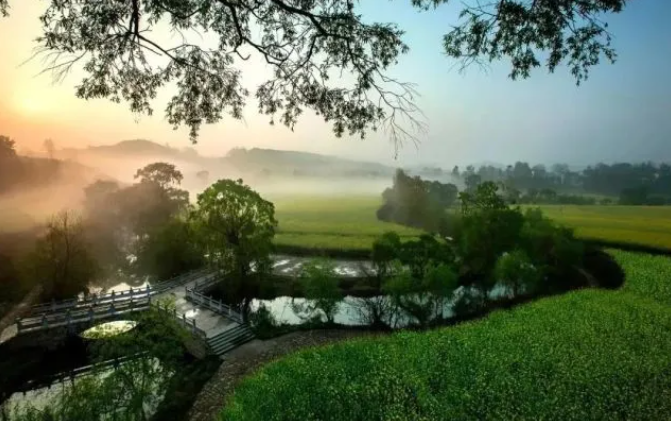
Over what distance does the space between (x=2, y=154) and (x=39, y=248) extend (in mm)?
49129

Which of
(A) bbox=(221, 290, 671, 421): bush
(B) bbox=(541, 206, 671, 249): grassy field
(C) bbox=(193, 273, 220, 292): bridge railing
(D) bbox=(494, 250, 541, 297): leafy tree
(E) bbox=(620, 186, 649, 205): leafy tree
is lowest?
(C) bbox=(193, 273, 220, 292): bridge railing

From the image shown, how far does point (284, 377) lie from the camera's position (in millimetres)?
18438

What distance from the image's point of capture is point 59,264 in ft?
103

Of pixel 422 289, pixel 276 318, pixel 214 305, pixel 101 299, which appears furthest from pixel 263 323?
pixel 101 299

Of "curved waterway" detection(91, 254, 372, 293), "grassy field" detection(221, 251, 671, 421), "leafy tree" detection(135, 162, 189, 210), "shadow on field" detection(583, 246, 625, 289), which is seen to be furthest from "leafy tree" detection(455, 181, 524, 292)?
"leafy tree" detection(135, 162, 189, 210)

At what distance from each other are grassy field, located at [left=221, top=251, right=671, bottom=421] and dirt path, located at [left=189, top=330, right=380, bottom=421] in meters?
1.49

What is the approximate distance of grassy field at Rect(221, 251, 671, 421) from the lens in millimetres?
15820

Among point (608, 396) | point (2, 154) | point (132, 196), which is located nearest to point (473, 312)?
point (608, 396)

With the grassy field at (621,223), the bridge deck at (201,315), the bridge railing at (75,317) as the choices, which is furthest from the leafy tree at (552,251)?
the bridge railing at (75,317)

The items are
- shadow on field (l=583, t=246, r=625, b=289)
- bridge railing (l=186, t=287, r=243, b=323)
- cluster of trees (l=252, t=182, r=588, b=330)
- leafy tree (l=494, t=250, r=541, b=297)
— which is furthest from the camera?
shadow on field (l=583, t=246, r=625, b=289)

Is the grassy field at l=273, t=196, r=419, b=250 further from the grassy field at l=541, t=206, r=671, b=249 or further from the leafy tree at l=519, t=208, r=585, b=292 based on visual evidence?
the grassy field at l=541, t=206, r=671, b=249

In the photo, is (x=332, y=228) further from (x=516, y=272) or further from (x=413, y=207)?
(x=516, y=272)

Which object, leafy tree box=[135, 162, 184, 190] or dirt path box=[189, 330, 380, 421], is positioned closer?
dirt path box=[189, 330, 380, 421]

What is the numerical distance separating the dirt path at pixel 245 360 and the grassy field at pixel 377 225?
21.1 meters
